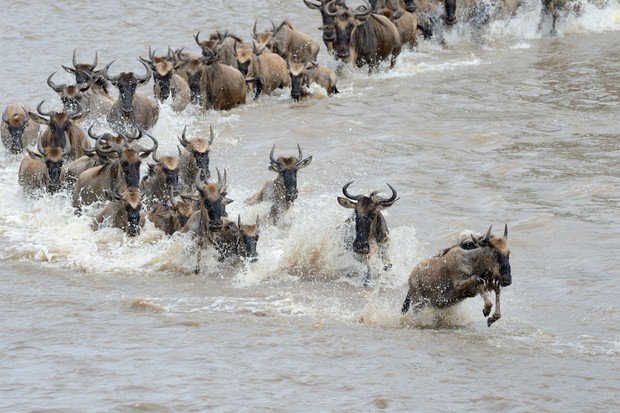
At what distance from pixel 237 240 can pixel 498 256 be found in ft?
11.6

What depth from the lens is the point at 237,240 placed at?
13.7 meters

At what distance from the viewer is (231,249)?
13.8 metres

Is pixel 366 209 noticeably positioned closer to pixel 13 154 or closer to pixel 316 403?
pixel 316 403

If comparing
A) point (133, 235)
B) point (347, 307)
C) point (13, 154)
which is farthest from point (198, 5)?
point (347, 307)

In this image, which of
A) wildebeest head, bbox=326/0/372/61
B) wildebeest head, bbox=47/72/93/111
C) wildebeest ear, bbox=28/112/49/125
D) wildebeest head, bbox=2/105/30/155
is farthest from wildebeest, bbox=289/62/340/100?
wildebeest ear, bbox=28/112/49/125

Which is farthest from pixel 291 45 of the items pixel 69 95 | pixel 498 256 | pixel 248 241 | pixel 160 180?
pixel 498 256

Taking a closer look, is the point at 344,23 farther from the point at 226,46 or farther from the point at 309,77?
the point at 226,46

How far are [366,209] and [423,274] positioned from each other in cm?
173

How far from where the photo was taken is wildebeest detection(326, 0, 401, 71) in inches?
936

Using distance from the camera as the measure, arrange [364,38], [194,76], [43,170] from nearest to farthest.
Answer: [43,170] < [194,76] < [364,38]

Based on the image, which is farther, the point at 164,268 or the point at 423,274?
the point at 164,268

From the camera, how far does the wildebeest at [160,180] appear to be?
15.6m

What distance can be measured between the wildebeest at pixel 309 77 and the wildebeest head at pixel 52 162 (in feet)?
20.8

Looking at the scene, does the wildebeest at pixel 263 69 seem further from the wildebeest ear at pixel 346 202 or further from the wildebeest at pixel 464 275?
the wildebeest at pixel 464 275
